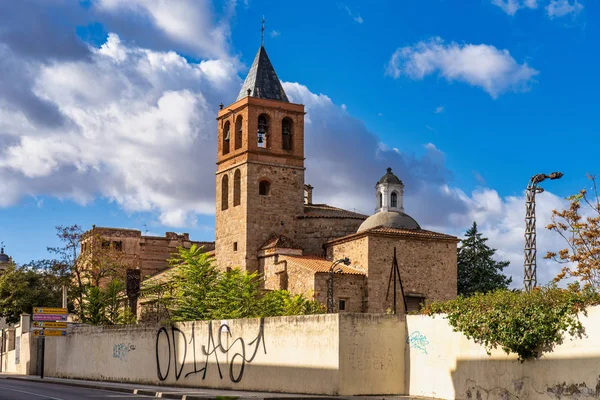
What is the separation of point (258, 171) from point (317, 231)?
17.6 feet

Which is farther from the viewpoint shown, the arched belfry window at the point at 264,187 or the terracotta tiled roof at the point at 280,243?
the arched belfry window at the point at 264,187

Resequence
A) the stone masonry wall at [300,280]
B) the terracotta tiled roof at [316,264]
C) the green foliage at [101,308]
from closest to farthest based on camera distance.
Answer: the stone masonry wall at [300,280], the terracotta tiled roof at [316,264], the green foliage at [101,308]

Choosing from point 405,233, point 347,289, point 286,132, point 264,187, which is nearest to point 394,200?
point 405,233

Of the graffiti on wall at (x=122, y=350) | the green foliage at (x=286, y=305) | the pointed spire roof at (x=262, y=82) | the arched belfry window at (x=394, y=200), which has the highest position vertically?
the pointed spire roof at (x=262, y=82)

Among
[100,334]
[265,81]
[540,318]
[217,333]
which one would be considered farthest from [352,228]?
[540,318]

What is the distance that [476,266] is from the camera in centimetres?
6475

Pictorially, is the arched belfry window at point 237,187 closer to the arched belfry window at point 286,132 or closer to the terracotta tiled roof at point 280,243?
the arched belfry window at point 286,132

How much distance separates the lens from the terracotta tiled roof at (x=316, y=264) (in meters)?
50.0

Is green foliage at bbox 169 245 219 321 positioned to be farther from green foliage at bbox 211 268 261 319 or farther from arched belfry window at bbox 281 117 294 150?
arched belfry window at bbox 281 117 294 150

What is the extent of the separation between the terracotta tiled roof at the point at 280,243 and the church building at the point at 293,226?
0.09m

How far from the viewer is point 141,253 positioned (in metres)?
84.9

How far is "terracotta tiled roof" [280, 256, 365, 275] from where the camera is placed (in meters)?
50.0

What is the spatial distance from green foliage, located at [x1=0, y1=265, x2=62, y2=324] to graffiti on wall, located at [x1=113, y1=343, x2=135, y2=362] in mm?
31481

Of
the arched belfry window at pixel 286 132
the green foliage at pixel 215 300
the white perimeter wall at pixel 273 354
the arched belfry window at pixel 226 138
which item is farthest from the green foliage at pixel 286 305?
the arched belfry window at pixel 226 138
